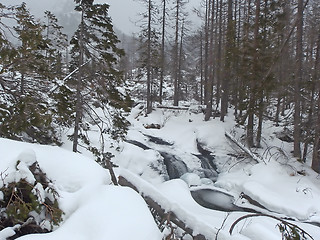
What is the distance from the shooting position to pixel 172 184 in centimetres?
820

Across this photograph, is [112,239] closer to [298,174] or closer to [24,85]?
[24,85]

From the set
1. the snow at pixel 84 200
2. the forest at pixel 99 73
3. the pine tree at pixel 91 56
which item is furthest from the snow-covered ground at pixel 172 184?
the pine tree at pixel 91 56

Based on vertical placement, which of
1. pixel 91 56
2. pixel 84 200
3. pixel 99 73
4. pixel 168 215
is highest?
pixel 91 56

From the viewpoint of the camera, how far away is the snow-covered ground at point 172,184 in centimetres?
219

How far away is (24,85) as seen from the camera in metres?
6.73

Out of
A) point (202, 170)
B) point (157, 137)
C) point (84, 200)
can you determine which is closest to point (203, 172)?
point (202, 170)

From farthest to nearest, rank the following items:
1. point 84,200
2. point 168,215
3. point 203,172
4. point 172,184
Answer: point 203,172, point 172,184, point 168,215, point 84,200

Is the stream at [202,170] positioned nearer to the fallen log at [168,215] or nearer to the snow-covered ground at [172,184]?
the snow-covered ground at [172,184]

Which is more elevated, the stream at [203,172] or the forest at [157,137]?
the forest at [157,137]

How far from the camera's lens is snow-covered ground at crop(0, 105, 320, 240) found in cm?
219

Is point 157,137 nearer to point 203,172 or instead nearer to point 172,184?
point 203,172

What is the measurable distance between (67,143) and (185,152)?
7.02m

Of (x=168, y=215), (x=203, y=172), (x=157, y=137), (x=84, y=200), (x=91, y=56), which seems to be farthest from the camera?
(x=157, y=137)

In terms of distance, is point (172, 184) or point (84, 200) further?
point (172, 184)
